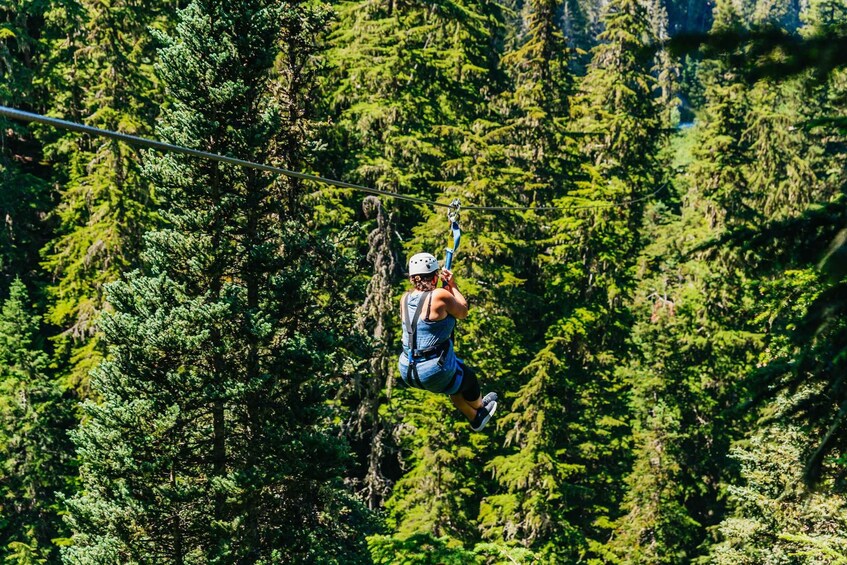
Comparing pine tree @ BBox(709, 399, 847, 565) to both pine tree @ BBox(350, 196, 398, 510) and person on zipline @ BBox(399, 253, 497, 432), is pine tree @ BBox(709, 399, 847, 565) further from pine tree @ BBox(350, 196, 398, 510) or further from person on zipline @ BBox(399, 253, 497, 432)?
person on zipline @ BBox(399, 253, 497, 432)

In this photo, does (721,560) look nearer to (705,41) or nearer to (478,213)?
(478,213)

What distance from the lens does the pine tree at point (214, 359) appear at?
1345cm

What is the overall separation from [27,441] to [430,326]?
17.9 meters

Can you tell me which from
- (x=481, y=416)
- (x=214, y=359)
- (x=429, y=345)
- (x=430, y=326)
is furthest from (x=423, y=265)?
(x=214, y=359)

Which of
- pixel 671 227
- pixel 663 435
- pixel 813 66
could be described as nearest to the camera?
pixel 813 66

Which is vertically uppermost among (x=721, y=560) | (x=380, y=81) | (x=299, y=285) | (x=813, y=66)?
(x=380, y=81)

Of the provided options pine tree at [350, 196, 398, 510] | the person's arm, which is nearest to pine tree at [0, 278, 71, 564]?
pine tree at [350, 196, 398, 510]

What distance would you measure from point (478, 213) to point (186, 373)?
29.4 feet

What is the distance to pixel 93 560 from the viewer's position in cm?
1348

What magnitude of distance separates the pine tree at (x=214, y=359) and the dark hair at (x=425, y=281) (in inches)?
221

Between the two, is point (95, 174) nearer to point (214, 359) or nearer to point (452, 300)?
point (214, 359)

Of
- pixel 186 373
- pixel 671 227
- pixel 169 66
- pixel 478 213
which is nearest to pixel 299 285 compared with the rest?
pixel 186 373

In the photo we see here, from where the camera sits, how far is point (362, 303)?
21109mm

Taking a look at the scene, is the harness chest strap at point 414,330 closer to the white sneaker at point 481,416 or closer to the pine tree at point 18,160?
the white sneaker at point 481,416
